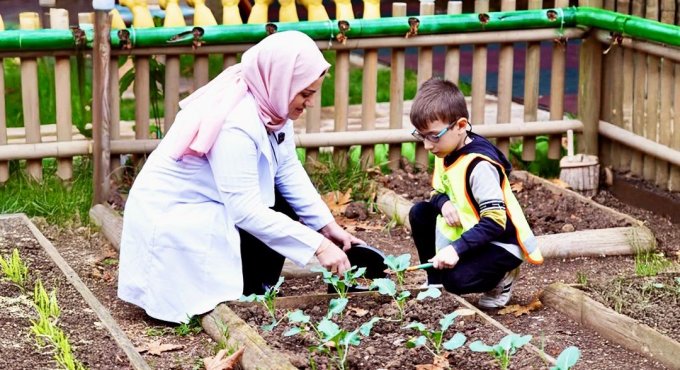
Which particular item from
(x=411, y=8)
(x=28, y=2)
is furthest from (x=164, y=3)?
(x=411, y=8)

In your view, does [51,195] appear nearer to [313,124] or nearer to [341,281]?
[313,124]

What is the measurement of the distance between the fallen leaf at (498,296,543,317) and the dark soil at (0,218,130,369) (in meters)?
1.62

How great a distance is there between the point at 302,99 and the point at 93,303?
1.13 m

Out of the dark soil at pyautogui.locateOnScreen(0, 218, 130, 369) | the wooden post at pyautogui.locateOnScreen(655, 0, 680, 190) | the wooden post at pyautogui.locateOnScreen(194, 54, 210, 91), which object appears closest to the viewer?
the dark soil at pyautogui.locateOnScreen(0, 218, 130, 369)

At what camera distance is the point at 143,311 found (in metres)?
5.07

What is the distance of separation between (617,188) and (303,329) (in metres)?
3.54

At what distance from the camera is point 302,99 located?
15.2 ft

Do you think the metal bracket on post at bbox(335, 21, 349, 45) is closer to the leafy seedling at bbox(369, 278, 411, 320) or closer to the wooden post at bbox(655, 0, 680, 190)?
the wooden post at bbox(655, 0, 680, 190)

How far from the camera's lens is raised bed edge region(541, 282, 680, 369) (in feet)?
14.0

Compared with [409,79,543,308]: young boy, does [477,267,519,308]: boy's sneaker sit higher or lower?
lower

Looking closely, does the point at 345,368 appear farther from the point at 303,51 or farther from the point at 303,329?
the point at 303,51

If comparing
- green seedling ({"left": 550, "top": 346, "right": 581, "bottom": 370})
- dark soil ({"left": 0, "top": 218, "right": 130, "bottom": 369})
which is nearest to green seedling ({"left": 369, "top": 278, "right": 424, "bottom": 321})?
green seedling ({"left": 550, "top": 346, "right": 581, "bottom": 370})

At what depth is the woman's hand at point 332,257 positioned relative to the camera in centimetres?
456

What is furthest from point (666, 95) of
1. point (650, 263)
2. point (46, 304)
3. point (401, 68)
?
point (46, 304)
